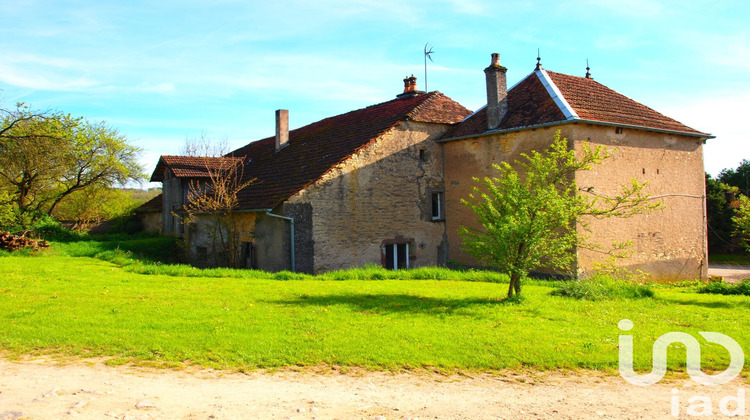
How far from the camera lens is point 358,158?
1927cm

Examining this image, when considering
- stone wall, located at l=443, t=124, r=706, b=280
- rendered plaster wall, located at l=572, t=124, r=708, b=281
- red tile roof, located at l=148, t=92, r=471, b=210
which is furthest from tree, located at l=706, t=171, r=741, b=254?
red tile roof, located at l=148, t=92, r=471, b=210

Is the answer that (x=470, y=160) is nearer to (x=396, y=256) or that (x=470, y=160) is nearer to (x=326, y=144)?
(x=396, y=256)

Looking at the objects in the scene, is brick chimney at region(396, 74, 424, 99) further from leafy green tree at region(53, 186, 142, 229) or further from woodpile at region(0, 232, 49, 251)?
leafy green tree at region(53, 186, 142, 229)

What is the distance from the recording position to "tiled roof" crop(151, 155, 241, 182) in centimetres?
2722

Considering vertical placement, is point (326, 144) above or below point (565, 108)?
below

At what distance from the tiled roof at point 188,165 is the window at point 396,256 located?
11.3 metres

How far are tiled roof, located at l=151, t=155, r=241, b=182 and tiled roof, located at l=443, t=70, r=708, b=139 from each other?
13.2m

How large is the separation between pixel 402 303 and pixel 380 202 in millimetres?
8702

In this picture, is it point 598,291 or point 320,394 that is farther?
point 598,291

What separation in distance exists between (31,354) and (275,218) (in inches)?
453

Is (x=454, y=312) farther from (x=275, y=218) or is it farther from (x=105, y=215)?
(x=105, y=215)

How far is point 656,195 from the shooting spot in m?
19.3

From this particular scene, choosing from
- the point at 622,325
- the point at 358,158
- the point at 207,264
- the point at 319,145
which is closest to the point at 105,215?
the point at 207,264

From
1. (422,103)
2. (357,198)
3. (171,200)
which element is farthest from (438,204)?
(171,200)
